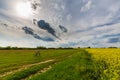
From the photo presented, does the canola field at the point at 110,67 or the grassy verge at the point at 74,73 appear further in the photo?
the grassy verge at the point at 74,73

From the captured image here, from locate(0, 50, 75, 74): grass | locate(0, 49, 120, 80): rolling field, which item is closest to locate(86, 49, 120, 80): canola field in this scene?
locate(0, 49, 120, 80): rolling field

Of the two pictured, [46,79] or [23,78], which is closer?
[46,79]

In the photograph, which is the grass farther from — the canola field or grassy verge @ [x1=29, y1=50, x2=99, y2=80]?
the canola field

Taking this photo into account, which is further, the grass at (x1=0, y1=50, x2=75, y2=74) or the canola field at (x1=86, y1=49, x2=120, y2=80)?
the grass at (x1=0, y1=50, x2=75, y2=74)

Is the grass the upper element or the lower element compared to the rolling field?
upper

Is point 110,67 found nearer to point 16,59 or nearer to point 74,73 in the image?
point 74,73

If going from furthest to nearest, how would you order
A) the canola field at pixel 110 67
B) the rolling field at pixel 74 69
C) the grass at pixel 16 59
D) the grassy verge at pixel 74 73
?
the grass at pixel 16 59, the grassy verge at pixel 74 73, the rolling field at pixel 74 69, the canola field at pixel 110 67

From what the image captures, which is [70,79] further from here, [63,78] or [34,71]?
[34,71]

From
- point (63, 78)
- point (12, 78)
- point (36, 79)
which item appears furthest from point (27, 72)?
point (63, 78)

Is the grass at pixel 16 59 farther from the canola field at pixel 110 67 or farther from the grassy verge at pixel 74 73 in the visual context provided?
the canola field at pixel 110 67

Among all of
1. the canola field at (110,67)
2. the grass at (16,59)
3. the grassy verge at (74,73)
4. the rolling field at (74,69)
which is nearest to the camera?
the canola field at (110,67)

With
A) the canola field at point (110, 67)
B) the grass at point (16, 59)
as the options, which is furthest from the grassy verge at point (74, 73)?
the grass at point (16, 59)

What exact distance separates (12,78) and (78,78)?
9528mm

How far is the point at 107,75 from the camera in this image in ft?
42.6
